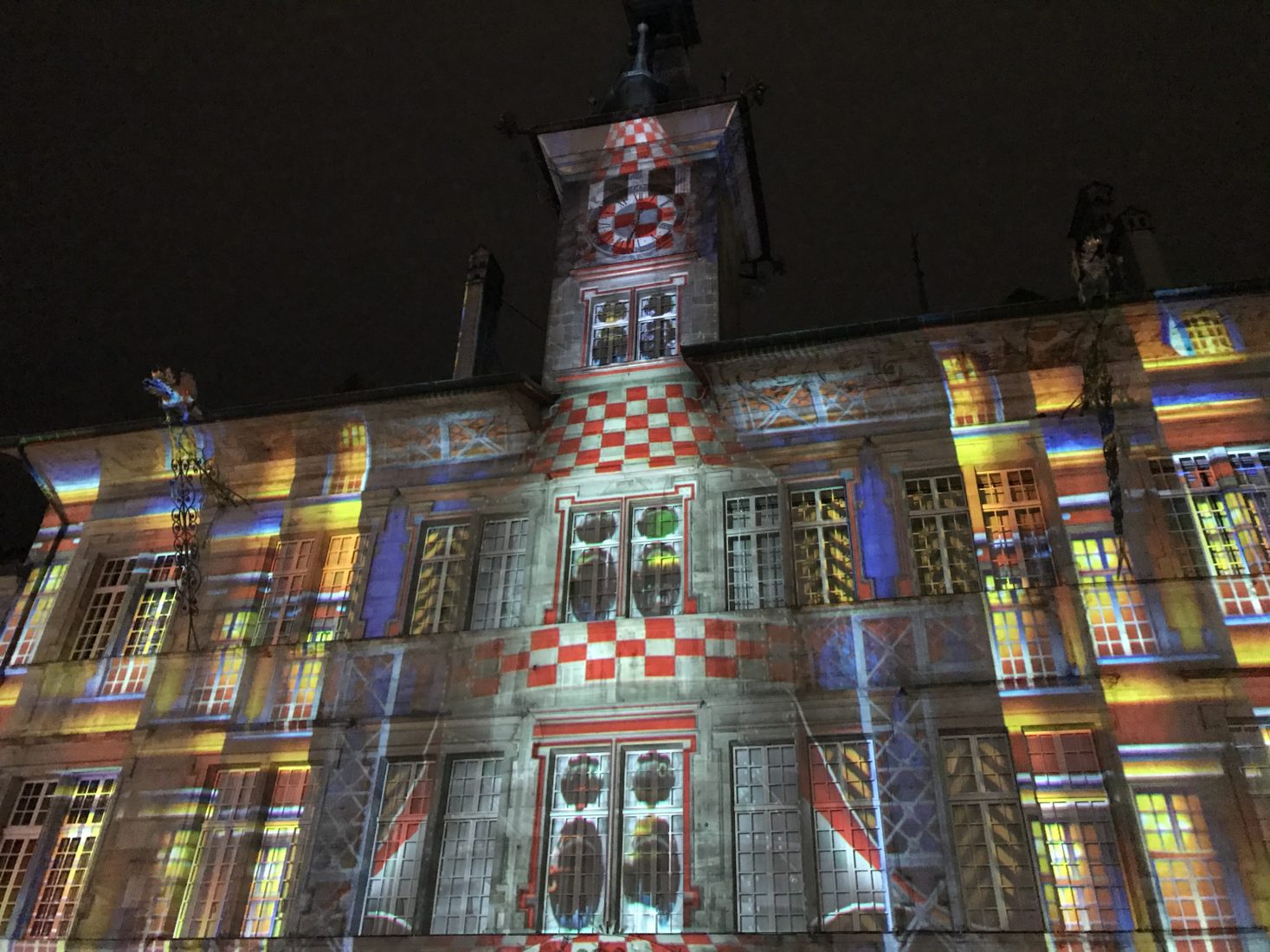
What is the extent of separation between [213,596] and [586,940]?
8.34 m

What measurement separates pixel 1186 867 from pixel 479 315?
13901 millimetres

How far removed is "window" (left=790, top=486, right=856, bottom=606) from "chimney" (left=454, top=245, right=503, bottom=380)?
6.92 meters

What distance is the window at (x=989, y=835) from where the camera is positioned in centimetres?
1034

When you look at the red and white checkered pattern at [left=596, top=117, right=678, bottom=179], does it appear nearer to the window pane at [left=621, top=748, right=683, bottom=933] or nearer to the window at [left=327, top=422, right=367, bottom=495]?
the window at [left=327, top=422, right=367, bottom=495]

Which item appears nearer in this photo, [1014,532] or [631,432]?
[1014,532]

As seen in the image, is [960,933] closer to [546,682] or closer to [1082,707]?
[1082,707]

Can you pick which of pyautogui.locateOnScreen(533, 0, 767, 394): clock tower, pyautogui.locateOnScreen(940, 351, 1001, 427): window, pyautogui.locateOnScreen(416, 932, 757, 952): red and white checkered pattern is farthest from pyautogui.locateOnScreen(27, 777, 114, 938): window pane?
pyautogui.locateOnScreen(940, 351, 1001, 427): window

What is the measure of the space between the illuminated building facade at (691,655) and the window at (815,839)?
49mm

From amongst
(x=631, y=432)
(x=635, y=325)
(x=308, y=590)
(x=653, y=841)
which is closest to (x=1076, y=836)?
(x=653, y=841)

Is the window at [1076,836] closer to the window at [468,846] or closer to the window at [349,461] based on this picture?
the window at [468,846]

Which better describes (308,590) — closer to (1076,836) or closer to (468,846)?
(468,846)

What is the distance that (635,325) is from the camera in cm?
1602

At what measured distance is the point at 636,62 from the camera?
69.0ft

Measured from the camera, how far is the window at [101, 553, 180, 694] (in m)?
14.8
